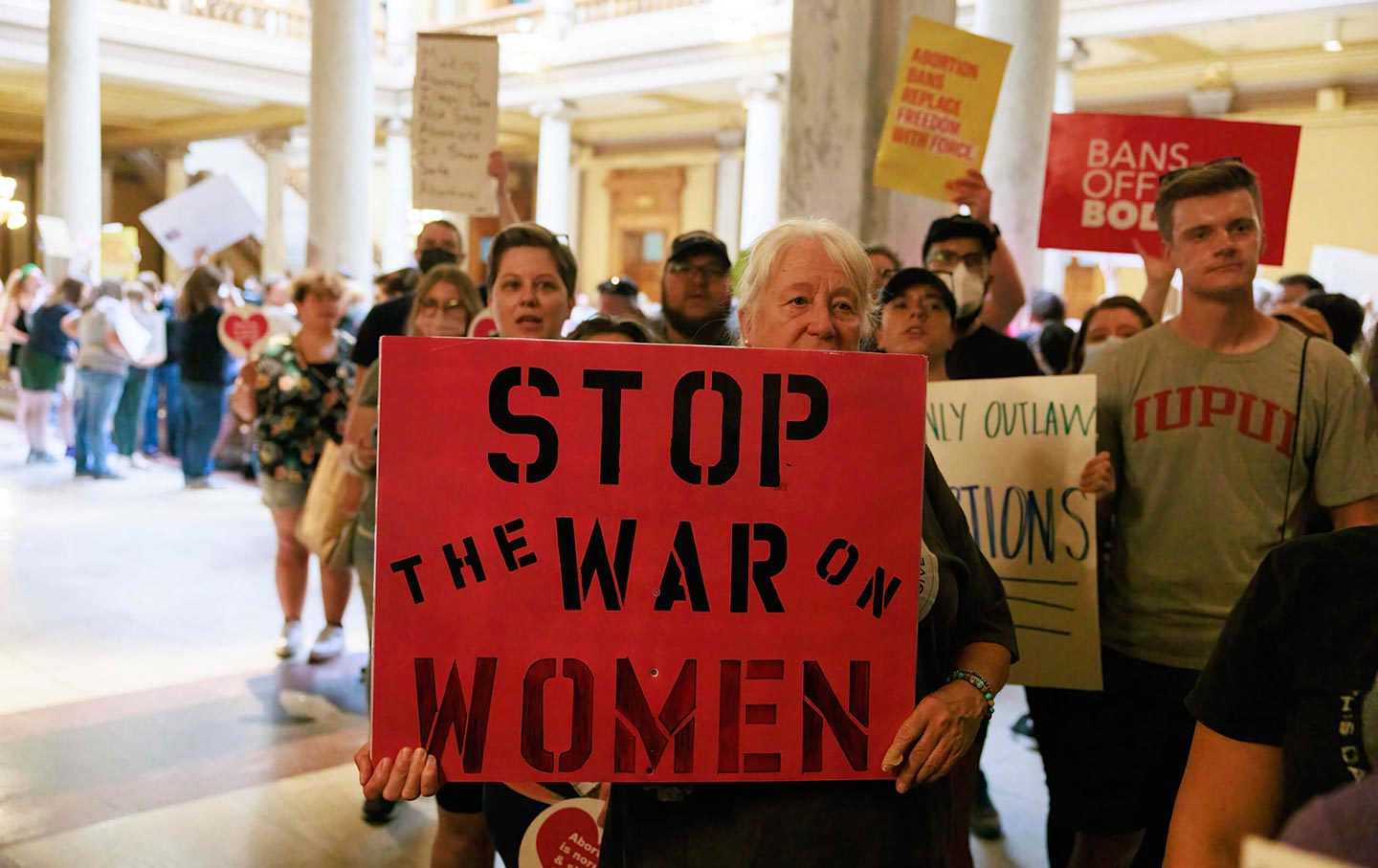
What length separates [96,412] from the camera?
1069 cm

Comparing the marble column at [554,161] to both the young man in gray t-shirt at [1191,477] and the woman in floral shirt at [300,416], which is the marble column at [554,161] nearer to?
the woman in floral shirt at [300,416]

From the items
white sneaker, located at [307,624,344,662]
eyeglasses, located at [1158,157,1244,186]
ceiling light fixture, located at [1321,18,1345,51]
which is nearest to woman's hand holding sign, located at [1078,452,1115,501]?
eyeglasses, located at [1158,157,1244,186]

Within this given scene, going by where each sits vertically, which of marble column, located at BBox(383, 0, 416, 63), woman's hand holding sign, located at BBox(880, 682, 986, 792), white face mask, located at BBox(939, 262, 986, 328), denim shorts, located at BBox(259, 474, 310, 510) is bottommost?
denim shorts, located at BBox(259, 474, 310, 510)

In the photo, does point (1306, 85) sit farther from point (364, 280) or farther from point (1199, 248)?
point (1199, 248)

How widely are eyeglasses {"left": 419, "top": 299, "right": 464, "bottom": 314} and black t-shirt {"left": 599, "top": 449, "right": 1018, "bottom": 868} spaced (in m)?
2.62

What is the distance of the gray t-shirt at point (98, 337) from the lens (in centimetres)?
1060

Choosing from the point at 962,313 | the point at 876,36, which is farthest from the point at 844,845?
the point at 876,36

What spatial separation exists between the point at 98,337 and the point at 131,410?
1.22 meters

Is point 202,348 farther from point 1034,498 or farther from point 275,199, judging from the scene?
point 275,199

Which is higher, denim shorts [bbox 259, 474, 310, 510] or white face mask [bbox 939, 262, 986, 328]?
white face mask [bbox 939, 262, 986, 328]

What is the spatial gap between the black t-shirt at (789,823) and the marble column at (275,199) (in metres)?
24.2

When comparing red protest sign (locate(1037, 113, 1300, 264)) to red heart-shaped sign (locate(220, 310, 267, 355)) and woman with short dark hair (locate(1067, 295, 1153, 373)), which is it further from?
red heart-shaped sign (locate(220, 310, 267, 355))

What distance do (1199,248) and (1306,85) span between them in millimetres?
15686

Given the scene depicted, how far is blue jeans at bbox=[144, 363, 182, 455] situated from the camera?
1216 cm
